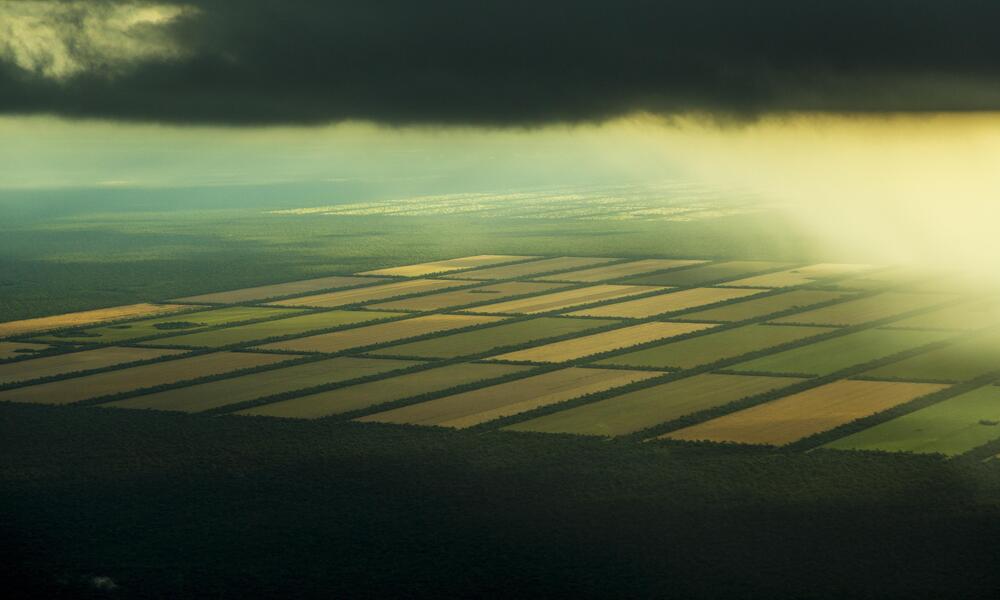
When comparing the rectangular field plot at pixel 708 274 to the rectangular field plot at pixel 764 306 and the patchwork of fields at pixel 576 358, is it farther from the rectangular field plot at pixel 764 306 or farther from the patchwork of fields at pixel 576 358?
the rectangular field plot at pixel 764 306

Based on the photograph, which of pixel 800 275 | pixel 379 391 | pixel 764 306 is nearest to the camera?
pixel 379 391

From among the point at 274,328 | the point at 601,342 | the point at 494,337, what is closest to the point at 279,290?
the point at 274,328

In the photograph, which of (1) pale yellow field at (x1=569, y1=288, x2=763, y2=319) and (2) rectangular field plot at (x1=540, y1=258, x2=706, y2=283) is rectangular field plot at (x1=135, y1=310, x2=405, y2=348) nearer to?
(1) pale yellow field at (x1=569, y1=288, x2=763, y2=319)

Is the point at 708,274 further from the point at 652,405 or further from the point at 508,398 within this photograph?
the point at 652,405

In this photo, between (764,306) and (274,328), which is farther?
(764,306)

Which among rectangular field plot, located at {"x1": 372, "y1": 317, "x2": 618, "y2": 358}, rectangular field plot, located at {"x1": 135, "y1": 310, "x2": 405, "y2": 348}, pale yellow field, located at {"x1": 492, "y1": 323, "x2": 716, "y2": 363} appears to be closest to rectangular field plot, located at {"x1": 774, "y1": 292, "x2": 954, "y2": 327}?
pale yellow field, located at {"x1": 492, "y1": 323, "x2": 716, "y2": 363}

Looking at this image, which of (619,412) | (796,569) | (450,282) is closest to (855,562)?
Result: (796,569)
